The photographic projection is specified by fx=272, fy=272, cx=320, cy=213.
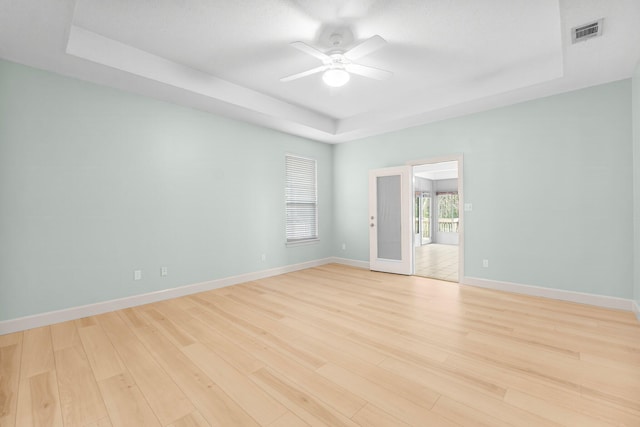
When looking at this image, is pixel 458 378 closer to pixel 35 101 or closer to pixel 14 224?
pixel 14 224

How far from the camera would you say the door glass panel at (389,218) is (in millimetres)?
5336

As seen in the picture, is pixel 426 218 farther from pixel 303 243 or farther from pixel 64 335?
pixel 64 335

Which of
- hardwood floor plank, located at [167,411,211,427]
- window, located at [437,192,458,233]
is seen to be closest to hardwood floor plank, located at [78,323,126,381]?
hardwood floor plank, located at [167,411,211,427]

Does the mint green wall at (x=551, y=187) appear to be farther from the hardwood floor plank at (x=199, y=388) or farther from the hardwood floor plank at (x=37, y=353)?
the hardwood floor plank at (x=37, y=353)

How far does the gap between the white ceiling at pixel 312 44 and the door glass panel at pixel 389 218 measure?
1.58m

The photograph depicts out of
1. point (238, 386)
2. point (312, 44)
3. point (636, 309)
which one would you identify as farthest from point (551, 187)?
point (238, 386)

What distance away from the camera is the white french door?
5160 millimetres

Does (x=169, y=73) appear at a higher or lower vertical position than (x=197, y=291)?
higher

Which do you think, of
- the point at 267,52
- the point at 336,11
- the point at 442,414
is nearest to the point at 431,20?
the point at 336,11

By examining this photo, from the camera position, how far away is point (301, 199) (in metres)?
5.79

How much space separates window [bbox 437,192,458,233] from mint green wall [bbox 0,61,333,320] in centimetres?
849

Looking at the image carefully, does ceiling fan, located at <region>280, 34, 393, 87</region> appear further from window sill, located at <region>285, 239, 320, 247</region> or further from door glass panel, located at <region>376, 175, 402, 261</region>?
window sill, located at <region>285, 239, 320, 247</region>

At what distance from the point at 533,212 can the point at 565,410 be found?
300cm

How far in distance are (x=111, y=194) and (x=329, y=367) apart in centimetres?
327
